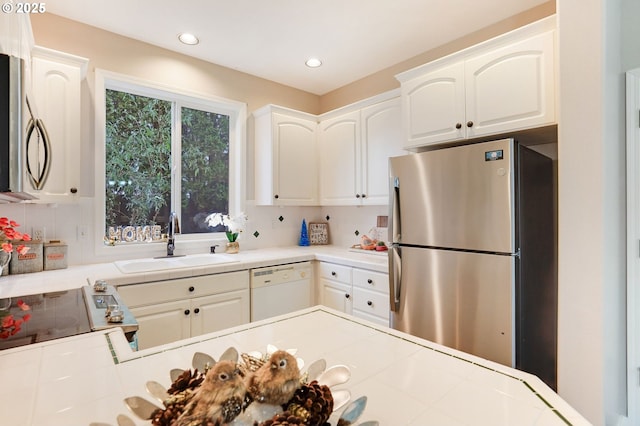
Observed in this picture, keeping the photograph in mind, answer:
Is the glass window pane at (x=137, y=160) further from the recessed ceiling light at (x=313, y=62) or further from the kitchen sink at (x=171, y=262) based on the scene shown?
the recessed ceiling light at (x=313, y=62)

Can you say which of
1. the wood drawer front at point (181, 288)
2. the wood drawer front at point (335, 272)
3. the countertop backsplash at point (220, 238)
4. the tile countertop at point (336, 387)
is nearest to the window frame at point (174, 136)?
the countertop backsplash at point (220, 238)

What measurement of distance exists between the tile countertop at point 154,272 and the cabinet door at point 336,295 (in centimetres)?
20

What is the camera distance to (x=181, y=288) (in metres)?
2.18

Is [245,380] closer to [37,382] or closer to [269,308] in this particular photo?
[37,382]

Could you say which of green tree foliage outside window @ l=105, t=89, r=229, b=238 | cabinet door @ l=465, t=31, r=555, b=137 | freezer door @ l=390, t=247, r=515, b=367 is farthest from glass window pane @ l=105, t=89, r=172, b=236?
cabinet door @ l=465, t=31, r=555, b=137

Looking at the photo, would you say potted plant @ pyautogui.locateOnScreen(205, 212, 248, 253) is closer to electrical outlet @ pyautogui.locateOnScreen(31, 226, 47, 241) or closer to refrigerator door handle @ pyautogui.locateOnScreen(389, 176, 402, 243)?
electrical outlet @ pyautogui.locateOnScreen(31, 226, 47, 241)

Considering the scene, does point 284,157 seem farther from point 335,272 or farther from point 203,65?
point 335,272

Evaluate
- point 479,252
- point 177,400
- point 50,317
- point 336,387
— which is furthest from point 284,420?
point 479,252

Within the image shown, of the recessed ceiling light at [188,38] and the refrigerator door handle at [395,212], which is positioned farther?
the recessed ceiling light at [188,38]

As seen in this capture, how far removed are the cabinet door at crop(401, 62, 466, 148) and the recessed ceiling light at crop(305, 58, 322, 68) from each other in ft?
3.10

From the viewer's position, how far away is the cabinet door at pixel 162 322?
2.04 m

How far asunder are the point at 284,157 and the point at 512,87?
1.95 m

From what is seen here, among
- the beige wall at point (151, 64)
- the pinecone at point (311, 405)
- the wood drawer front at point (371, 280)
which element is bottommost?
the wood drawer front at point (371, 280)

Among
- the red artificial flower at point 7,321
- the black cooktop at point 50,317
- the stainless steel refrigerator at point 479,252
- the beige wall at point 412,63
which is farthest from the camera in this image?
the beige wall at point 412,63
